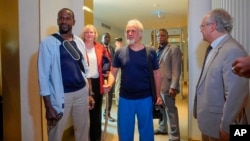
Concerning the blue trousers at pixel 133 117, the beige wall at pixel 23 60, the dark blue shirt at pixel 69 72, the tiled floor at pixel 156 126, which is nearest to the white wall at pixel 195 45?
the tiled floor at pixel 156 126

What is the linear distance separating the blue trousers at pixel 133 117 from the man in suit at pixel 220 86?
59 cm

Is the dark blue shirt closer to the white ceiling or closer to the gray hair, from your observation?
the gray hair

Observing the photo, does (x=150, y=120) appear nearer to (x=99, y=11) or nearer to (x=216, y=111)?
(x=216, y=111)

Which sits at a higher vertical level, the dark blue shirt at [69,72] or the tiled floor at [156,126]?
the dark blue shirt at [69,72]

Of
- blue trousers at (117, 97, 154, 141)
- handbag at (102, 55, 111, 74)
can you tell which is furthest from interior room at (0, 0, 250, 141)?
blue trousers at (117, 97, 154, 141)

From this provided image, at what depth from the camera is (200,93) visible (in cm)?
160

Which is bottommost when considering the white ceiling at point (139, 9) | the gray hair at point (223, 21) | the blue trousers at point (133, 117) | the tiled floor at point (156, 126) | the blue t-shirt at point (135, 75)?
the tiled floor at point (156, 126)

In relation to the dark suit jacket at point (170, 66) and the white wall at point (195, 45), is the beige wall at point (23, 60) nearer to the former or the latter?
the dark suit jacket at point (170, 66)

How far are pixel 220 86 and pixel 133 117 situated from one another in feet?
2.98

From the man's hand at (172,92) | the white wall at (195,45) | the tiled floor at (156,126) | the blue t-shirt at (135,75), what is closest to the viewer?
the blue t-shirt at (135,75)

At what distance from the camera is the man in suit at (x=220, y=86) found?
1.38 meters

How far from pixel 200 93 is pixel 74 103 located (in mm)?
1004

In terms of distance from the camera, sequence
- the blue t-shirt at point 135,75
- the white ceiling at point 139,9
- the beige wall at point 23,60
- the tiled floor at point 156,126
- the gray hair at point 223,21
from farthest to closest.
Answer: the white ceiling at point 139,9 → the tiled floor at point 156,126 → the beige wall at point 23,60 → the blue t-shirt at point 135,75 → the gray hair at point 223,21

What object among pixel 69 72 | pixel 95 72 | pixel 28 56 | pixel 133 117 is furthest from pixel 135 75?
pixel 28 56
